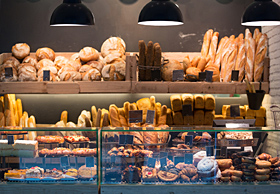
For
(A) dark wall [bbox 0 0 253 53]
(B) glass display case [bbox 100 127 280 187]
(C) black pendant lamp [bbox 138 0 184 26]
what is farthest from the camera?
(A) dark wall [bbox 0 0 253 53]

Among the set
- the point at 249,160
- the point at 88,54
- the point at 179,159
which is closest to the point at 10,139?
the point at 179,159

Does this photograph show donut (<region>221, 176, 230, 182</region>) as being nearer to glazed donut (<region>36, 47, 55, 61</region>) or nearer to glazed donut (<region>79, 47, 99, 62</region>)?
glazed donut (<region>79, 47, 99, 62</region>)

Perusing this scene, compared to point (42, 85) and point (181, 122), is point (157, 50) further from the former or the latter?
point (42, 85)

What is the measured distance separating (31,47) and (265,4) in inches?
116

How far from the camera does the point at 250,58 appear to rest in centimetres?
407

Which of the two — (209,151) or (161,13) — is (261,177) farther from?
(161,13)

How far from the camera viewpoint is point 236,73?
402cm

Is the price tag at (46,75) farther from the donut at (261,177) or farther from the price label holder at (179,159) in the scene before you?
the donut at (261,177)

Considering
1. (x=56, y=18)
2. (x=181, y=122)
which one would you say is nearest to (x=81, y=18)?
(x=56, y=18)

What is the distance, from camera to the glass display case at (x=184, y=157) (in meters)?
2.43

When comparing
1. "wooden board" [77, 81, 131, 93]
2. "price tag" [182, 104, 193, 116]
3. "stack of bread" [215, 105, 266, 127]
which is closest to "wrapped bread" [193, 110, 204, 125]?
"price tag" [182, 104, 193, 116]

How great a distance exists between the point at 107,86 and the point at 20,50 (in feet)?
4.05

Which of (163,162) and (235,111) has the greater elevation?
(235,111)

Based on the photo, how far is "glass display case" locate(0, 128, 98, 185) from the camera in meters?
2.43
